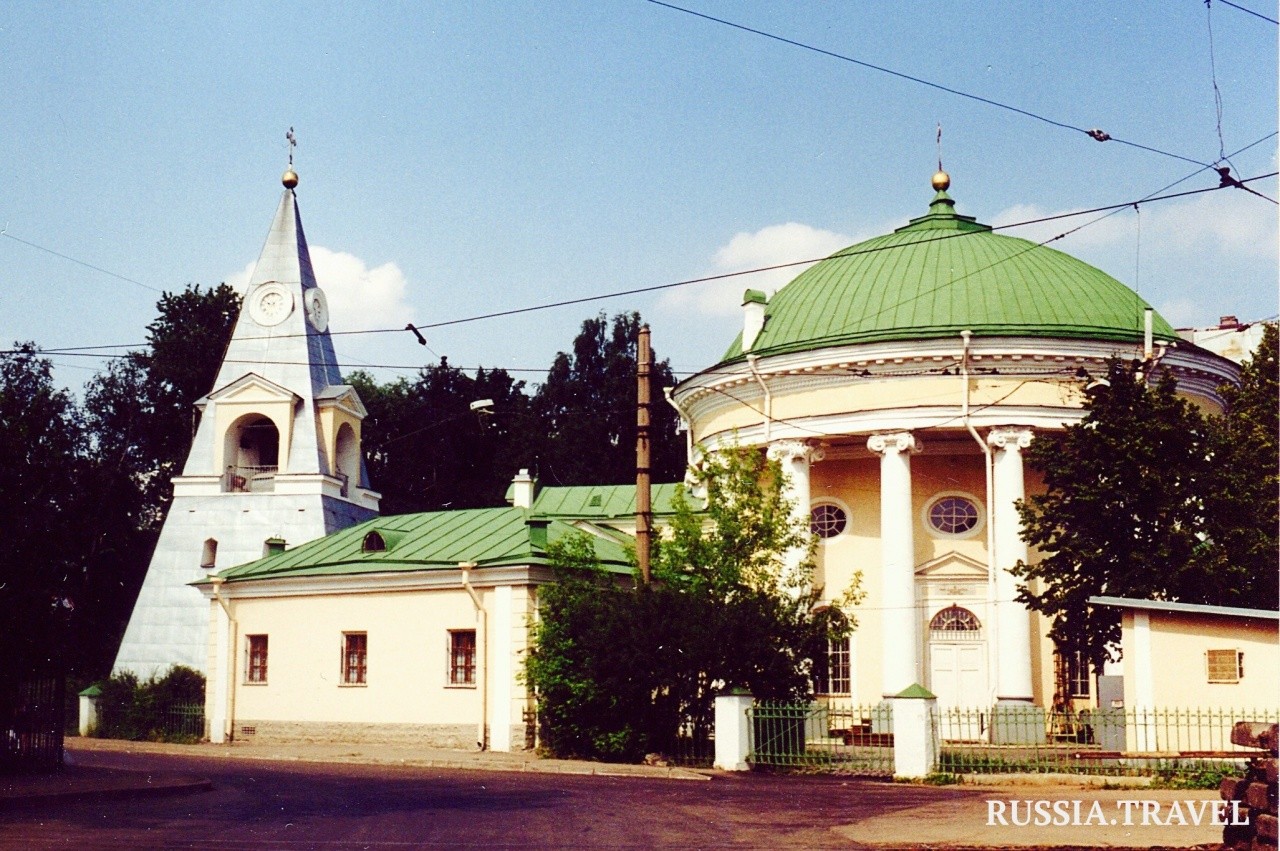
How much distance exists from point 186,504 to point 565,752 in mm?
19711

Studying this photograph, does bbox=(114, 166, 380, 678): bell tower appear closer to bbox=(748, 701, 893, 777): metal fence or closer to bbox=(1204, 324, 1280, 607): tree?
bbox=(748, 701, 893, 777): metal fence

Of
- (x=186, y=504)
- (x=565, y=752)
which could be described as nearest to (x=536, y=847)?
(x=565, y=752)

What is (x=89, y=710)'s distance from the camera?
39.1 m

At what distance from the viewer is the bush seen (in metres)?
36.3

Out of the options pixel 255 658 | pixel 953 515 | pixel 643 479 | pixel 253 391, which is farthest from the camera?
pixel 253 391

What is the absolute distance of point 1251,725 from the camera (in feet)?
42.1

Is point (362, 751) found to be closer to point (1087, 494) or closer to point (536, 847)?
point (1087, 494)

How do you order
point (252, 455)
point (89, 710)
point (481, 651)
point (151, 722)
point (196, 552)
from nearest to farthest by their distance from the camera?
point (481, 651) < point (151, 722) < point (89, 710) < point (196, 552) < point (252, 455)

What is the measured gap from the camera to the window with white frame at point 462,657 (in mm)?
29328

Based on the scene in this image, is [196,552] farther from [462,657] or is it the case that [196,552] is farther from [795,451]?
[795,451]

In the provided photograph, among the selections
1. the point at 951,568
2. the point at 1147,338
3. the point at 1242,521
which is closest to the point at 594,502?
the point at 951,568

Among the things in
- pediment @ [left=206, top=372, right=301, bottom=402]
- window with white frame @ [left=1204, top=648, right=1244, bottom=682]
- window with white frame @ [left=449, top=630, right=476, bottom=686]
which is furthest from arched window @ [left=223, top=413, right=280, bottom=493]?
window with white frame @ [left=1204, top=648, right=1244, bottom=682]

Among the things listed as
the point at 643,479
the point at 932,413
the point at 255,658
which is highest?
the point at 932,413

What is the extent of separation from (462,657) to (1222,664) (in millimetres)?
14036
